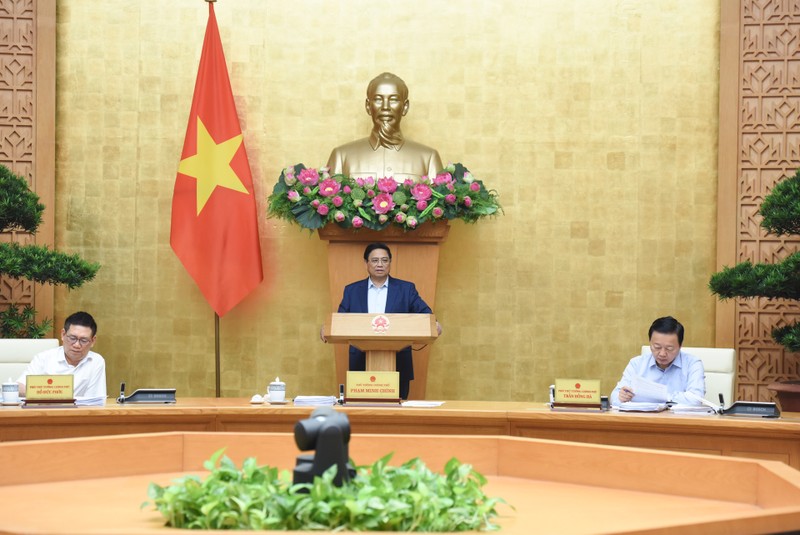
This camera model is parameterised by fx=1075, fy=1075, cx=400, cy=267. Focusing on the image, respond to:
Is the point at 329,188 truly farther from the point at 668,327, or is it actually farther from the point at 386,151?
the point at 668,327

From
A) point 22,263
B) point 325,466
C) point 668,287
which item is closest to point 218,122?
point 22,263

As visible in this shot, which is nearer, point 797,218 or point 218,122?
point 797,218

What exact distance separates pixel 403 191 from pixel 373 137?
57 cm

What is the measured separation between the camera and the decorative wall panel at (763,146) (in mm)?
6754

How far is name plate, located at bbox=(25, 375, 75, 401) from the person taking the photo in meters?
4.36

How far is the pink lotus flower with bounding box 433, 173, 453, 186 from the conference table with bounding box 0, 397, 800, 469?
1.93m

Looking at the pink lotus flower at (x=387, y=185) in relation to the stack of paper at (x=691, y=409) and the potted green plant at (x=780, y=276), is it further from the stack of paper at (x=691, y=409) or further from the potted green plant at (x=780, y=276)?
the stack of paper at (x=691, y=409)

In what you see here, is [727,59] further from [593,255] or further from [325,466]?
[325,466]

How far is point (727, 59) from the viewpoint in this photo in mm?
6844

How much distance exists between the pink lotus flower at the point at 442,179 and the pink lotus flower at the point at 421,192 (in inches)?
3.4

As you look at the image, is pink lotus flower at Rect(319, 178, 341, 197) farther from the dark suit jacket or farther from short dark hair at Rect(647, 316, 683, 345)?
short dark hair at Rect(647, 316, 683, 345)

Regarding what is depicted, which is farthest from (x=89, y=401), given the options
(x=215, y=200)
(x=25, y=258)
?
(x=215, y=200)

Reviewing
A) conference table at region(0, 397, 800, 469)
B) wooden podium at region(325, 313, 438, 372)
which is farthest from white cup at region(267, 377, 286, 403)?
wooden podium at region(325, 313, 438, 372)

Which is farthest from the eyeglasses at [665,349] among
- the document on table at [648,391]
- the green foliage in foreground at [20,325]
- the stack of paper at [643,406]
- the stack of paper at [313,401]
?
the green foliage in foreground at [20,325]
